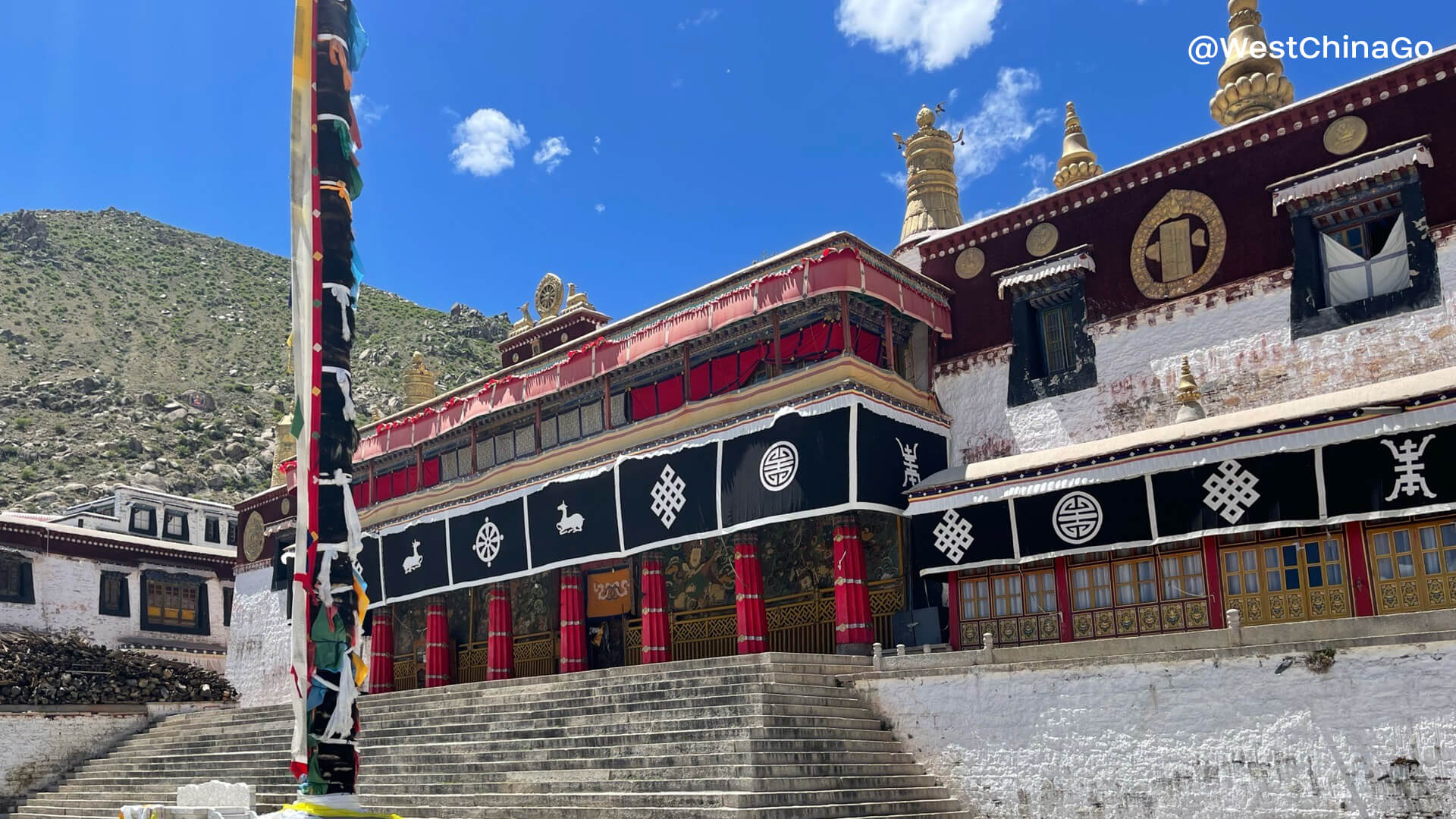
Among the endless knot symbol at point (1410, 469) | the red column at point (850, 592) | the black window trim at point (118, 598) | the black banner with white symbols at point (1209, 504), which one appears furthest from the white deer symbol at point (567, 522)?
the black window trim at point (118, 598)

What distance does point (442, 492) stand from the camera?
2700 cm

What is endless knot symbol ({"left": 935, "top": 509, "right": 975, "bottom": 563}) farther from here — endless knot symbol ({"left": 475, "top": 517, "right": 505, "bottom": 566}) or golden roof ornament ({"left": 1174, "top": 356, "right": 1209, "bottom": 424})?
endless knot symbol ({"left": 475, "top": 517, "right": 505, "bottom": 566})

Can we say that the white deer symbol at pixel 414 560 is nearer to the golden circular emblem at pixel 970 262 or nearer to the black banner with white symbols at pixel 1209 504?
the black banner with white symbols at pixel 1209 504

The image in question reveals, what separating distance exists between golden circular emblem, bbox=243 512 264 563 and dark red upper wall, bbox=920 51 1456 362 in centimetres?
2181

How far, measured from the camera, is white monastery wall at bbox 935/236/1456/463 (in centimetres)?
1658

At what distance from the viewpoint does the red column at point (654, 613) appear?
70.6ft

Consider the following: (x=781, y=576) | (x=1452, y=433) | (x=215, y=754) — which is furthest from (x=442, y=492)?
(x=1452, y=433)

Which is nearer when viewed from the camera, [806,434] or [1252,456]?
[1252,456]

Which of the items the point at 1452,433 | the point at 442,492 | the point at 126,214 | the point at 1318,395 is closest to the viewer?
the point at 1452,433

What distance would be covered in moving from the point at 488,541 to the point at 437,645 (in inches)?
143

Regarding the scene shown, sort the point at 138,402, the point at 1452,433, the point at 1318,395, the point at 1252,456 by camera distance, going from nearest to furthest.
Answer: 1. the point at 1452,433
2. the point at 1252,456
3. the point at 1318,395
4. the point at 138,402

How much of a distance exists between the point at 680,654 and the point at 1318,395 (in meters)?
12.0

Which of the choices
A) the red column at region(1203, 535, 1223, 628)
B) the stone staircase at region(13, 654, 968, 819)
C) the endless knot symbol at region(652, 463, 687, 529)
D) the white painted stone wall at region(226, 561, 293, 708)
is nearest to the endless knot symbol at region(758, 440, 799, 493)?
the endless knot symbol at region(652, 463, 687, 529)

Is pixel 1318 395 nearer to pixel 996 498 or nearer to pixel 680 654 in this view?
pixel 996 498
